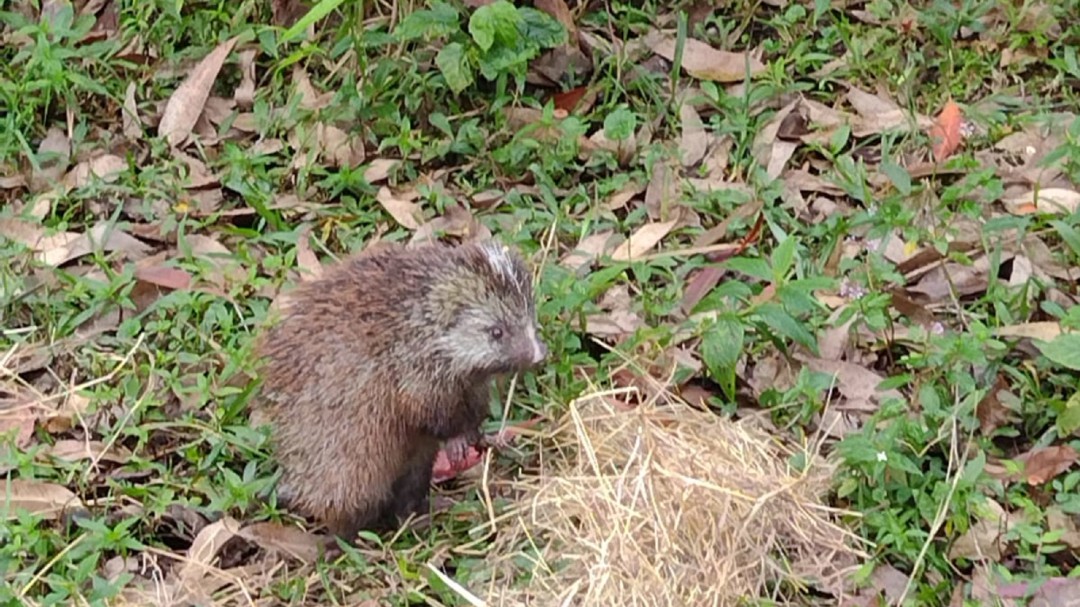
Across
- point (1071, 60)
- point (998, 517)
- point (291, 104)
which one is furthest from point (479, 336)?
point (1071, 60)

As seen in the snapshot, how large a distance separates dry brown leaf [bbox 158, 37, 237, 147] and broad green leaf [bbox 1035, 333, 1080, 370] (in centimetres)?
342

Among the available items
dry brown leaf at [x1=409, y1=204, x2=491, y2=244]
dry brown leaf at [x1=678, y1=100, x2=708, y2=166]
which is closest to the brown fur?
dry brown leaf at [x1=409, y1=204, x2=491, y2=244]

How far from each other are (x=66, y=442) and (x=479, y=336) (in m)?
1.45

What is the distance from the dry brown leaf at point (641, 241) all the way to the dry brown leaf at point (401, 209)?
755 mm

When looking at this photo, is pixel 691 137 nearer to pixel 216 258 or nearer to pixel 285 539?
pixel 216 258

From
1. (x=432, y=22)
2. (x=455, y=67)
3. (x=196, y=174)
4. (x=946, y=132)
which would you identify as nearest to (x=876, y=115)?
(x=946, y=132)

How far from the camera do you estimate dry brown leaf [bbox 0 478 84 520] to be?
4.78 meters

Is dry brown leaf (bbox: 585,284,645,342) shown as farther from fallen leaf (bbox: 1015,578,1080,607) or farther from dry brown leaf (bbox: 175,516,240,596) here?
fallen leaf (bbox: 1015,578,1080,607)

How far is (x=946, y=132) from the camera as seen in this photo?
5992 millimetres

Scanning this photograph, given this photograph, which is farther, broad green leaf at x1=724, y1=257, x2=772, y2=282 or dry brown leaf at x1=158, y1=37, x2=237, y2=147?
dry brown leaf at x1=158, y1=37, x2=237, y2=147

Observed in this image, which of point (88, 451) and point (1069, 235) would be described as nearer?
point (88, 451)

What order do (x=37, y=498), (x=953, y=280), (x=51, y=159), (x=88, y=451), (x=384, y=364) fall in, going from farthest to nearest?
(x=51, y=159) < (x=953, y=280) < (x=88, y=451) < (x=37, y=498) < (x=384, y=364)

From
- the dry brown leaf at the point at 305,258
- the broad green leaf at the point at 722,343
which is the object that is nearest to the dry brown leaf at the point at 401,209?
the dry brown leaf at the point at 305,258

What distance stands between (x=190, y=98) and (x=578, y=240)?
5.88 feet
